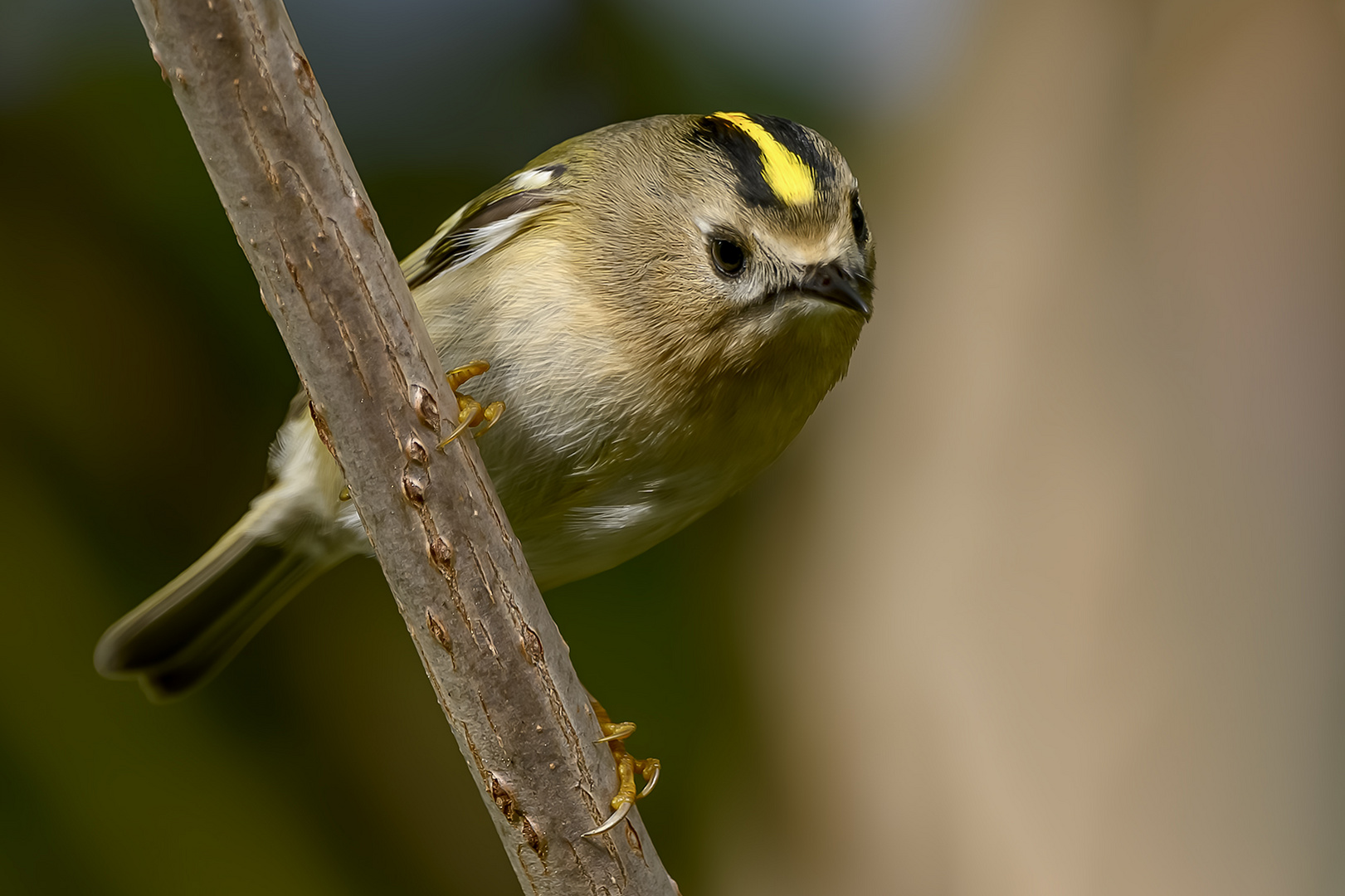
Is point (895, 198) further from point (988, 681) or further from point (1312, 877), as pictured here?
point (1312, 877)

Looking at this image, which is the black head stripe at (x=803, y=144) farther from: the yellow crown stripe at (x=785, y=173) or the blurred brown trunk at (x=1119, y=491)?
the blurred brown trunk at (x=1119, y=491)

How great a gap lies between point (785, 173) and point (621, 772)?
0.68 metres

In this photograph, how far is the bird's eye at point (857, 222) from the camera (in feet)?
3.94

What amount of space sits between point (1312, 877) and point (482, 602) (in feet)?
6.63

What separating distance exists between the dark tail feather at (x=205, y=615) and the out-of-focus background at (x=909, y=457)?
0.60 meters

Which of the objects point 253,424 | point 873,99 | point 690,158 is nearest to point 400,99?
point 253,424

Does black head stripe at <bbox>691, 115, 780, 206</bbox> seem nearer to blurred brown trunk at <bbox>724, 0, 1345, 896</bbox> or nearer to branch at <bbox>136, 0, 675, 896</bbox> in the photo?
branch at <bbox>136, 0, 675, 896</bbox>

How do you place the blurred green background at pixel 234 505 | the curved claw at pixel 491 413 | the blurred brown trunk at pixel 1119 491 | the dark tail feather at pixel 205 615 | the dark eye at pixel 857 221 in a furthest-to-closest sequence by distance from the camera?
the blurred brown trunk at pixel 1119 491, the blurred green background at pixel 234 505, the dark tail feather at pixel 205 615, the dark eye at pixel 857 221, the curved claw at pixel 491 413

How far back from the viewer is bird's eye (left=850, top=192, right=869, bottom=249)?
1.20m

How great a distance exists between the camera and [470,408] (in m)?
0.96

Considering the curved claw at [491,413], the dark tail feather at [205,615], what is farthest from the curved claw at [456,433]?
the dark tail feather at [205,615]

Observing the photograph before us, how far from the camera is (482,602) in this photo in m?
0.92

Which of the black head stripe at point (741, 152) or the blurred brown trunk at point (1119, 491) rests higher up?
the black head stripe at point (741, 152)

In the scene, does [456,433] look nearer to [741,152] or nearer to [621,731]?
[621,731]
